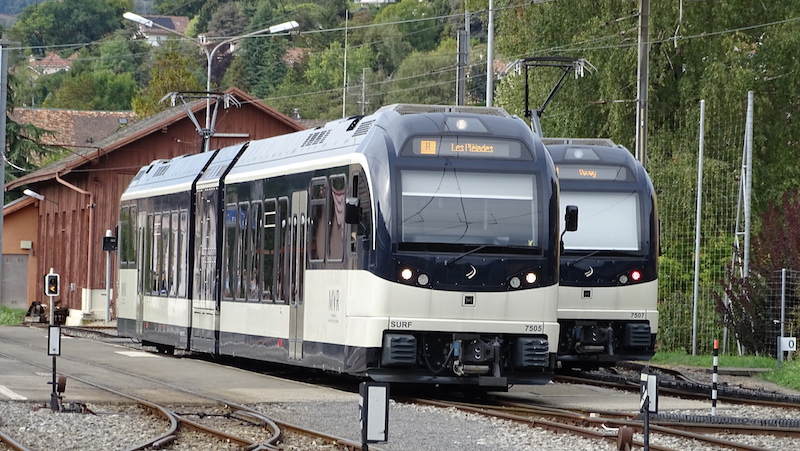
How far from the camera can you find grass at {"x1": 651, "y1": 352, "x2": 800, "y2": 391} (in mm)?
22719

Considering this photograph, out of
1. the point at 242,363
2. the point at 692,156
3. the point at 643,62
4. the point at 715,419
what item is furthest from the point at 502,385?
the point at 692,156

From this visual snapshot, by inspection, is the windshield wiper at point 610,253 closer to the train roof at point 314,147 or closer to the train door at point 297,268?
the train roof at point 314,147

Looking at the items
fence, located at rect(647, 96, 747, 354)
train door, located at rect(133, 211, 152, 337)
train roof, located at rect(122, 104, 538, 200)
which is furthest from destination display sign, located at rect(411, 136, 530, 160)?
train door, located at rect(133, 211, 152, 337)

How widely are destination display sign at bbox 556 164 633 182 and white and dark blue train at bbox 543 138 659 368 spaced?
0.6 inches

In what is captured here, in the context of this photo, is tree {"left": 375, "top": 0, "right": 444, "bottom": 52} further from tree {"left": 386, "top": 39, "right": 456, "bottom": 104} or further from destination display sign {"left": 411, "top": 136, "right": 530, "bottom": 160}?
destination display sign {"left": 411, "top": 136, "right": 530, "bottom": 160}

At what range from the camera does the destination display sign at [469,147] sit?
1753cm

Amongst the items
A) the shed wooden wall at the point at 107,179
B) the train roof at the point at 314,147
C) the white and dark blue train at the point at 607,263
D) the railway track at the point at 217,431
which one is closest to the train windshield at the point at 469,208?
the train roof at the point at 314,147

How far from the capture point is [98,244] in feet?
181

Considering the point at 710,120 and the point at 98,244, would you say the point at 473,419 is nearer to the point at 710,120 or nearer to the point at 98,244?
the point at 710,120

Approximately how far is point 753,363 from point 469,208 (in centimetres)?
990

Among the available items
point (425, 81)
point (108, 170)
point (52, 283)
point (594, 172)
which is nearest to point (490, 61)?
point (108, 170)

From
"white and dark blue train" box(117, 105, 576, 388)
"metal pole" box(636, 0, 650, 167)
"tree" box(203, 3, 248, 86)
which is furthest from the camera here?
"tree" box(203, 3, 248, 86)

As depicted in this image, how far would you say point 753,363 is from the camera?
2555cm

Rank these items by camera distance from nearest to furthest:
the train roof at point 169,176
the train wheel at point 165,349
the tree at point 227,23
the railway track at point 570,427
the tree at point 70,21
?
the railway track at point 570,427 → the train roof at point 169,176 → the train wheel at point 165,349 → the tree at point 227,23 → the tree at point 70,21
